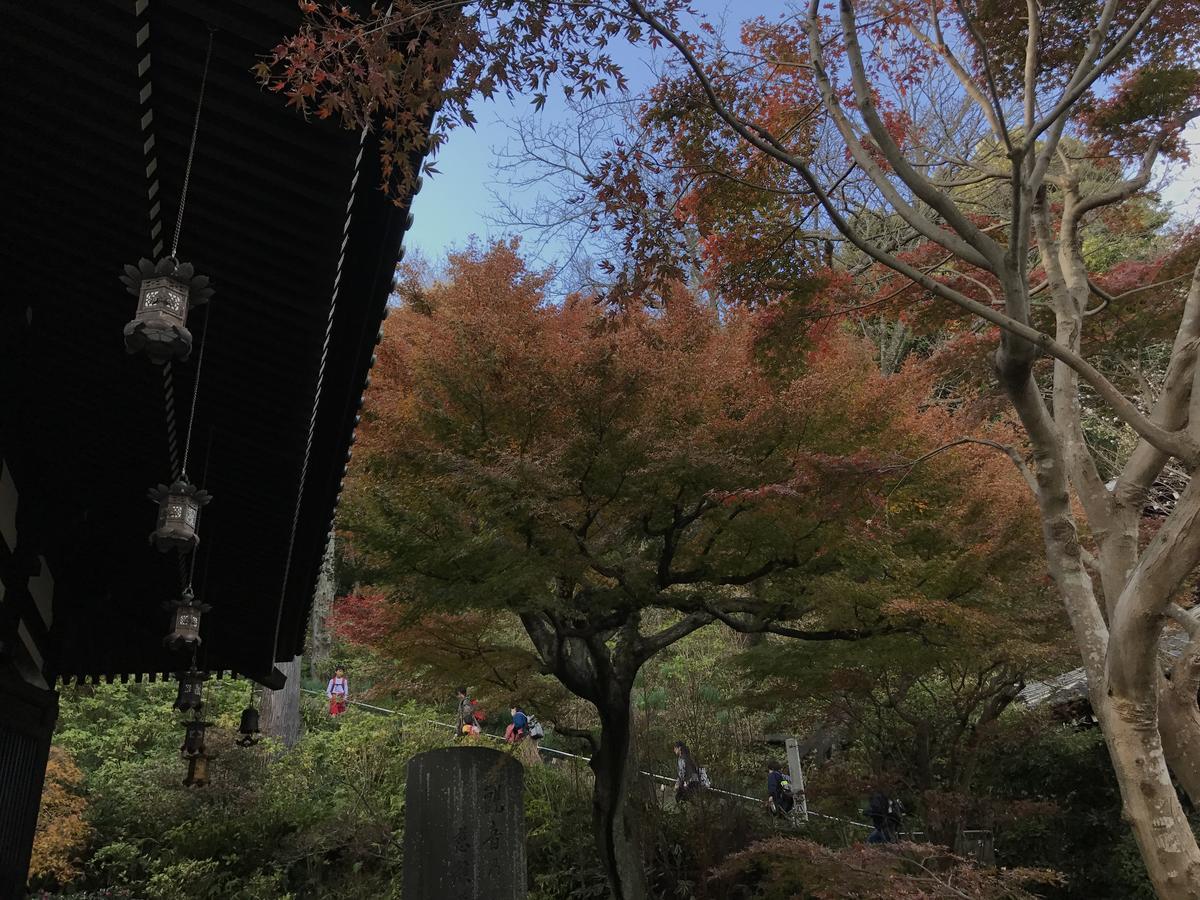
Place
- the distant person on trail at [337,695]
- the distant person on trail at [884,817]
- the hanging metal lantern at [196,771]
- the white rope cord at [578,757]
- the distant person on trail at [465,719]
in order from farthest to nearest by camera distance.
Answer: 1. the distant person on trail at [337,695]
2. the distant person on trail at [465,719]
3. the white rope cord at [578,757]
4. the distant person on trail at [884,817]
5. the hanging metal lantern at [196,771]

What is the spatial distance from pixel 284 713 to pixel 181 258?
42.4ft

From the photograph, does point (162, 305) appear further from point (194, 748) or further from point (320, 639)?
point (320, 639)

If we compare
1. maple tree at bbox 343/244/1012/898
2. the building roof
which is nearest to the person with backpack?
maple tree at bbox 343/244/1012/898

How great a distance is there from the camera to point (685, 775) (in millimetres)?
11320

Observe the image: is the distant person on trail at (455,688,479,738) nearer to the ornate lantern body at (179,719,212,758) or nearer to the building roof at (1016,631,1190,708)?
the ornate lantern body at (179,719,212,758)

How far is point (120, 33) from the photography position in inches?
86.7

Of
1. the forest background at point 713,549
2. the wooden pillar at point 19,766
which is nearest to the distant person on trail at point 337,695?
the forest background at point 713,549

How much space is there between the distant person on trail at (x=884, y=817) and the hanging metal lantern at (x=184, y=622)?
751 centimetres

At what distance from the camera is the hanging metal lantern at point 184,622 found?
15.6 feet

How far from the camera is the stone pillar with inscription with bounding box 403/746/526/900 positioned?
6.56 m

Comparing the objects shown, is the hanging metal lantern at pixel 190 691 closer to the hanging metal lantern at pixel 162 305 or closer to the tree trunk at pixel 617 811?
the tree trunk at pixel 617 811

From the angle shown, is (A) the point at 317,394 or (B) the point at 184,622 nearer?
(A) the point at 317,394

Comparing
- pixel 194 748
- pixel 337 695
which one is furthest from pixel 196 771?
pixel 337 695

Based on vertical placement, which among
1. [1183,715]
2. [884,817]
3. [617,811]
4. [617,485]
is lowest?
A: [884,817]
